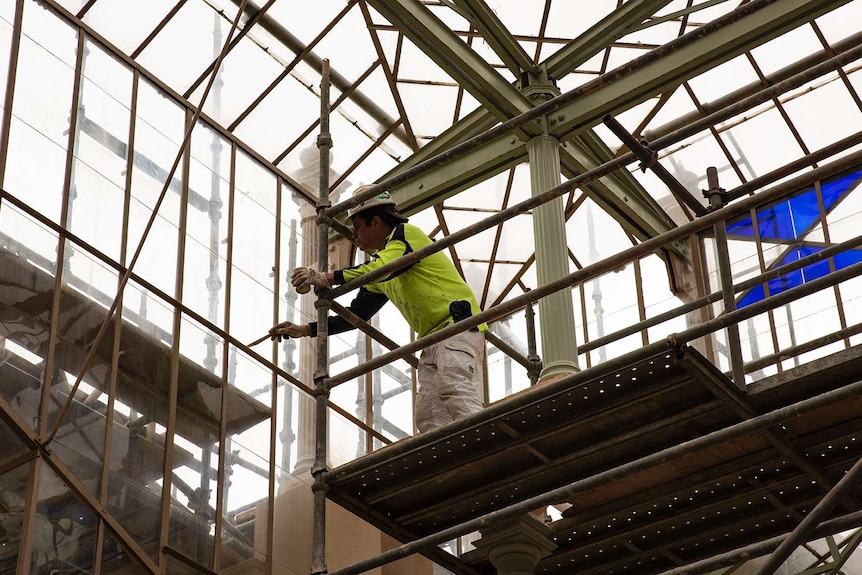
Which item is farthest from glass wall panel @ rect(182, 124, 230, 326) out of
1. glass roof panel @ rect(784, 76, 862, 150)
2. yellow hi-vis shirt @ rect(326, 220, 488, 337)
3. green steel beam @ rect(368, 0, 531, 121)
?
glass roof panel @ rect(784, 76, 862, 150)

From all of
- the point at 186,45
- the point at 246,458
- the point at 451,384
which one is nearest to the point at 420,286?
the point at 451,384

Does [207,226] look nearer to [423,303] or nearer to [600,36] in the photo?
[600,36]

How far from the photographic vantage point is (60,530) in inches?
533

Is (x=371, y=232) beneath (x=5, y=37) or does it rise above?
beneath

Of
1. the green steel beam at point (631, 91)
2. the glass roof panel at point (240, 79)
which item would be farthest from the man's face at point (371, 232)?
the glass roof panel at point (240, 79)

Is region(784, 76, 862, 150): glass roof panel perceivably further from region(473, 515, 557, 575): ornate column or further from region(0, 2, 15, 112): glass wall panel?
region(473, 515, 557, 575): ornate column

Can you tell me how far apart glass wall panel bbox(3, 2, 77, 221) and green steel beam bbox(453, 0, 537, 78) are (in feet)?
15.5

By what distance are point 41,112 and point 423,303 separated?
571 centimetres

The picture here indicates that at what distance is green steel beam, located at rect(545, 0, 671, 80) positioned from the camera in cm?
1688

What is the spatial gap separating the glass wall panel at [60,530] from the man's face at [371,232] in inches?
156

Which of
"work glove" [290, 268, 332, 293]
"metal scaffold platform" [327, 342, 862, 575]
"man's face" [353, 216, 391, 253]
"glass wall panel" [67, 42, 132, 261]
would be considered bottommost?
"metal scaffold platform" [327, 342, 862, 575]

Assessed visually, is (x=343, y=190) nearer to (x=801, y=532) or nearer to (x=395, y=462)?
(x=395, y=462)

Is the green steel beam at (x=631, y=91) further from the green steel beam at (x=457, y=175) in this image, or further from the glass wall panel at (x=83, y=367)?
the glass wall panel at (x=83, y=367)

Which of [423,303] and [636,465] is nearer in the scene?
[636,465]
